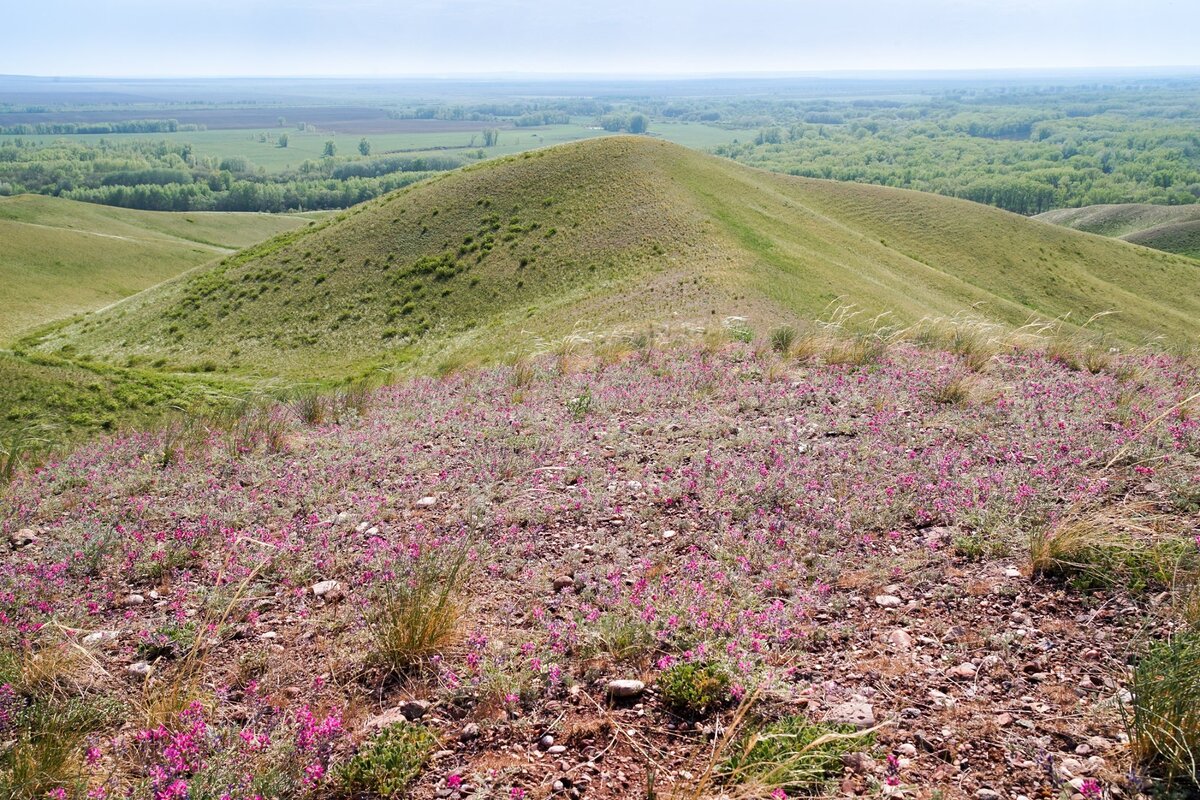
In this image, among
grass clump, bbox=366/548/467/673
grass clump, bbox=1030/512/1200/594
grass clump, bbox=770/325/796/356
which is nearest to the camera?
grass clump, bbox=366/548/467/673

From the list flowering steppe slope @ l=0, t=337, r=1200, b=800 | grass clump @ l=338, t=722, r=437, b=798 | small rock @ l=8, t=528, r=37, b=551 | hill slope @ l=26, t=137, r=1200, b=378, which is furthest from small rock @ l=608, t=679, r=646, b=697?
hill slope @ l=26, t=137, r=1200, b=378

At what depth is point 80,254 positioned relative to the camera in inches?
2621

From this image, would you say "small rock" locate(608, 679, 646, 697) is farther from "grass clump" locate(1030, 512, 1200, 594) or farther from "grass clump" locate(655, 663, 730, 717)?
"grass clump" locate(1030, 512, 1200, 594)

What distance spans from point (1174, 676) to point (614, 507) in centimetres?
457

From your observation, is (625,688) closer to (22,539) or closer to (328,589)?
(328,589)

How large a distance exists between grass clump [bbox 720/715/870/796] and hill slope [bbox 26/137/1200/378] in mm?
21286

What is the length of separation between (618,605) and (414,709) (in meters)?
1.65

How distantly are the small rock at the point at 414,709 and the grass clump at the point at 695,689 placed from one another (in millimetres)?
1532

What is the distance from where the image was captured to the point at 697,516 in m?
6.71

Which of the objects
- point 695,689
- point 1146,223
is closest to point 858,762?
point 695,689

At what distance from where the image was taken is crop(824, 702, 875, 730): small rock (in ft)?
12.8

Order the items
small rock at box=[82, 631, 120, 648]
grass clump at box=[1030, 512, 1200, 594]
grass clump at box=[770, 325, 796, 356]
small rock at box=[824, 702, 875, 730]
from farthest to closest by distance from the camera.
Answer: grass clump at box=[770, 325, 796, 356] → small rock at box=[82, 631, 120, 648] → grass clump at box=[1030, 512, 1200, 594] → small rock at box=[824, 702, 875, 730]

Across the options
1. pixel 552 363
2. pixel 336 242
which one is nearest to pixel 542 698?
pixel 552 363

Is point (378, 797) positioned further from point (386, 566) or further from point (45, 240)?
point (45, 240)
